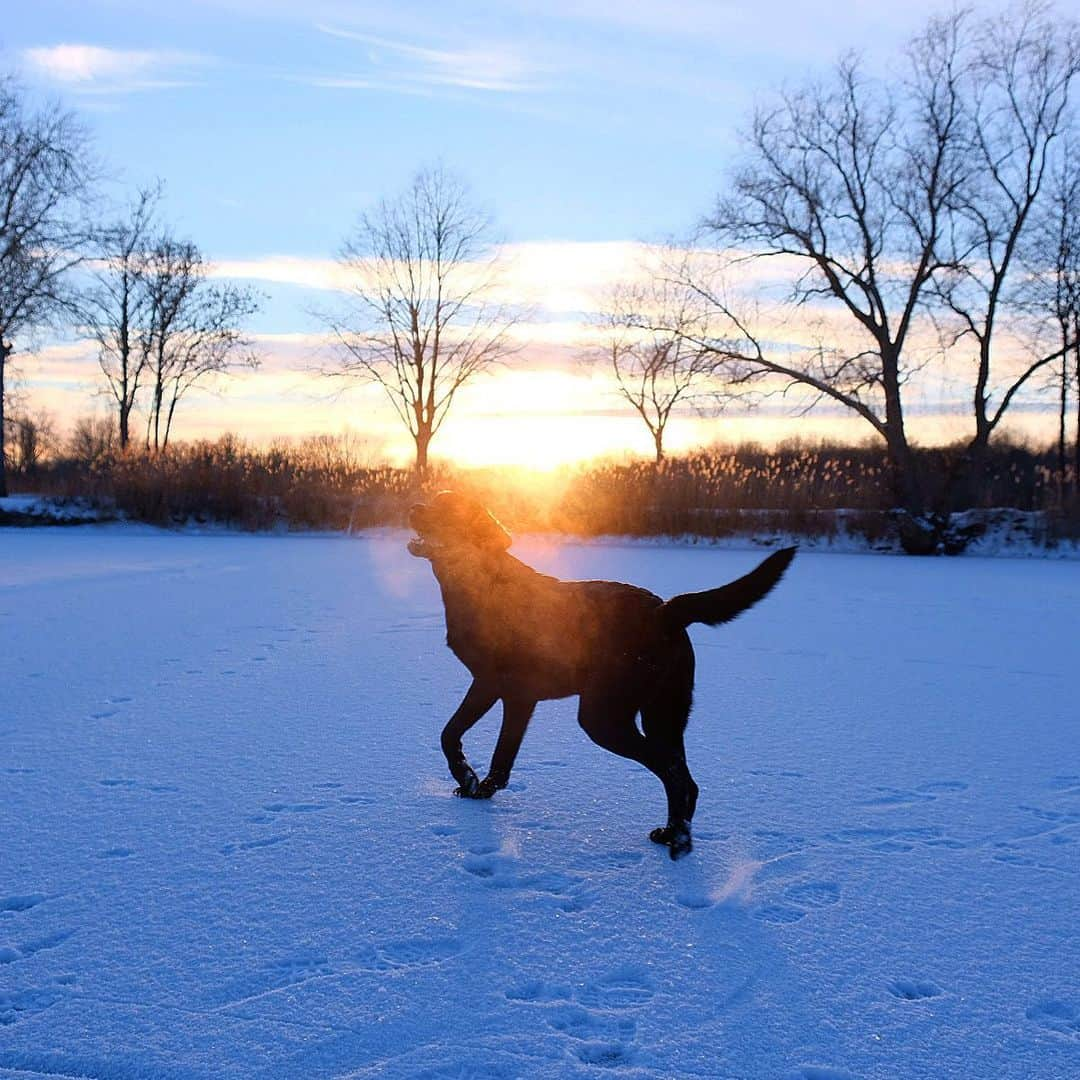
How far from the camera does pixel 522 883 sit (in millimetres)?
2729

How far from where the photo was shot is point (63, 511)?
18562 millimetres

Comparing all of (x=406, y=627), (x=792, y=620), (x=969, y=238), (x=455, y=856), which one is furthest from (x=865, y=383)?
(x=455, y=856)

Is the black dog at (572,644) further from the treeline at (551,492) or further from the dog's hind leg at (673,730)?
the treeline at (551,492)

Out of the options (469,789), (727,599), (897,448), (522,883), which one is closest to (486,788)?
(469,789)

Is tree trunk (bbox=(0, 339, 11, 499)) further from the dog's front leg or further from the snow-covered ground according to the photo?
the dog's front leg

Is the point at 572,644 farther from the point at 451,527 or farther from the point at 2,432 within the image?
the point at 2,432

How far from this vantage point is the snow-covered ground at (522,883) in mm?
1944

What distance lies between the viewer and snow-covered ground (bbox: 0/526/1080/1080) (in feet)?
6.38

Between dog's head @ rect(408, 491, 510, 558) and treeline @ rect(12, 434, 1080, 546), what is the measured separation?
1339 cm

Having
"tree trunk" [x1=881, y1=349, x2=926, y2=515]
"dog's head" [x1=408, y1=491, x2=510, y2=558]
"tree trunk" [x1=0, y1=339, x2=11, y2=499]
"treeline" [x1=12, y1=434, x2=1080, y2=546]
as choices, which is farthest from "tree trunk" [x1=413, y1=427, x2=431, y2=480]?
"dog's head" [x1=408, y1=491, x2=510, y2=558]

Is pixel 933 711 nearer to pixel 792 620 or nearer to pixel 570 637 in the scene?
pixel 570 637

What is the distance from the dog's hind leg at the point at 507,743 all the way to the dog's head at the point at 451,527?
23.1 inches

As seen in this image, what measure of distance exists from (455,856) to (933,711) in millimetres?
3026

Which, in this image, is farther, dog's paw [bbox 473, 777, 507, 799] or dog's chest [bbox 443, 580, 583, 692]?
dog's paw [bbox 473, 777, 507, 799]
